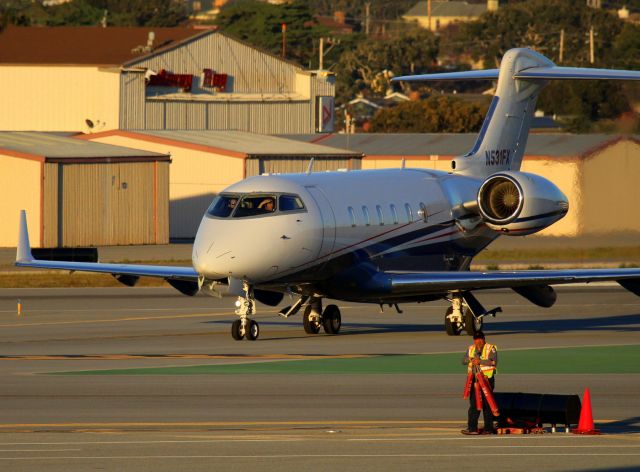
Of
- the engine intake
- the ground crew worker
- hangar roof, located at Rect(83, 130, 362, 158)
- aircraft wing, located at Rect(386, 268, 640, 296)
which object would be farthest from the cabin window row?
hangar roof, located at Rect(83, 130, 362, 158)

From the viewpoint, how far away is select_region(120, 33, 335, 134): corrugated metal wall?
85.9 meters

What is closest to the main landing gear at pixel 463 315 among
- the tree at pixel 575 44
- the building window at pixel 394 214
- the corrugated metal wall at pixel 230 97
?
the building window at pixel 394 214

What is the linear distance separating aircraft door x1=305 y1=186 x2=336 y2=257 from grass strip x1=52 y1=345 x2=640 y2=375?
3.41 metres

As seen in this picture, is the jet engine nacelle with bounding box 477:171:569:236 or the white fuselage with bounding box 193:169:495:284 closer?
the white fuselage with bounding box 193:169:495:284

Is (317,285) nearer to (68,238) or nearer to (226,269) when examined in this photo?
(226,269)

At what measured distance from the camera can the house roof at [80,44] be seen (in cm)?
8662

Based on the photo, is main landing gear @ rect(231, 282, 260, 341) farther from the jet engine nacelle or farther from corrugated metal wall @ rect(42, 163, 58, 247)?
corrugated metal wall @ rect(42, 163, 58, 247)

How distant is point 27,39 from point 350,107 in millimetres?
63258

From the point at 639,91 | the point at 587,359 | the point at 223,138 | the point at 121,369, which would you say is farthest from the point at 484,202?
the point at 223,138

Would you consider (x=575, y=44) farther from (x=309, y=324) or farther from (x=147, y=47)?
(x=309, y=324)

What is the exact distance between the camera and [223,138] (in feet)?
249

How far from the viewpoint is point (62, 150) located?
2643 inches

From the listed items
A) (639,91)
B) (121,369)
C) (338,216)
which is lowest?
(121,369)

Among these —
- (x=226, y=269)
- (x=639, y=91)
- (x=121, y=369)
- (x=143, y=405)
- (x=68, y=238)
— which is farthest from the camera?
(x=68, y=238)
